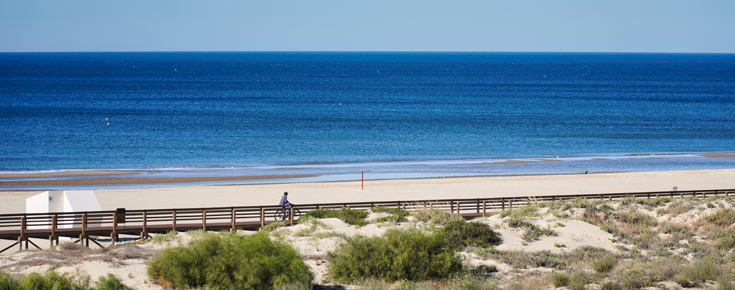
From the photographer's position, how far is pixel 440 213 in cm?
1983

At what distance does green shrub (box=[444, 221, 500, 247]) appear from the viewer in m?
17.0

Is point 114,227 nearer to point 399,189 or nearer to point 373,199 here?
point 373,199

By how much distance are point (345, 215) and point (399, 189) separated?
12.8 metres

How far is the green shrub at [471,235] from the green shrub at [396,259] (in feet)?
10.8

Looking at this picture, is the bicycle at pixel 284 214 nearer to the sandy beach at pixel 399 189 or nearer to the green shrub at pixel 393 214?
the green shrub at pixel 393 214

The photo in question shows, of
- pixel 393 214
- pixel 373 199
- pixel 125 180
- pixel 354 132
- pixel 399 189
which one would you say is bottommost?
pixel 373 199

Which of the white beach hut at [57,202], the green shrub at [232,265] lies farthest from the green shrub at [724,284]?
the white beach hut at [57,202]

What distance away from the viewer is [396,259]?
1307 centimetres

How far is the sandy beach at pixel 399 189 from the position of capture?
29125 mm

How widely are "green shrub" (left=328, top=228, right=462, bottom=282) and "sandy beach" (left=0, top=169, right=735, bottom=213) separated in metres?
16.0

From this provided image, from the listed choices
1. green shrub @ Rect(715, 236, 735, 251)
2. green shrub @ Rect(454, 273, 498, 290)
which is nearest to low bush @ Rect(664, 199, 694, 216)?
green shrub @ Rect(715, 236, 735, 251)

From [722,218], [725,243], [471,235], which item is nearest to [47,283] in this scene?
[471,235]

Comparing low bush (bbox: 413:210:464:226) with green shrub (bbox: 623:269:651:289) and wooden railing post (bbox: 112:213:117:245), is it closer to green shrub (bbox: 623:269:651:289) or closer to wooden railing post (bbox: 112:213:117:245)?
green shrub (bbox: 623:269:651:289)

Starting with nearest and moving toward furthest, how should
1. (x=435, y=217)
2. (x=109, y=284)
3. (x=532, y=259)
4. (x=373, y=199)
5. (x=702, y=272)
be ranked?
(x=109, y=284)
(x=702, y=272)
(x=532, y=259)
(x=435, y=217)
(x=373, y=199)
